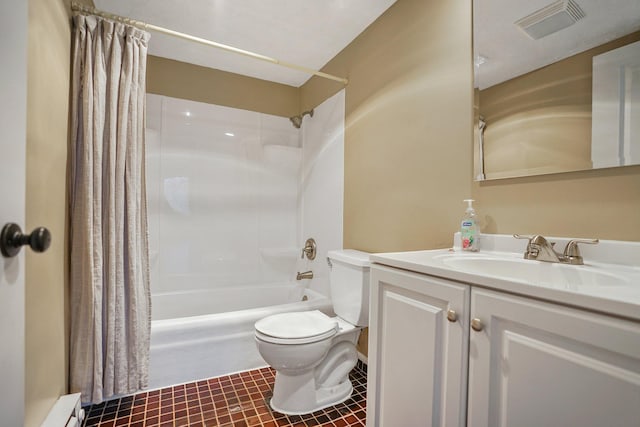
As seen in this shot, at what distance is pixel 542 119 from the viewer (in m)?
1.12

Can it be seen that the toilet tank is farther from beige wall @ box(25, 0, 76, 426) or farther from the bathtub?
beige wall @ box(25, 0, 76, 426)

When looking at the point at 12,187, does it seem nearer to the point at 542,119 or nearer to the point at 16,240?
the point at 16,240

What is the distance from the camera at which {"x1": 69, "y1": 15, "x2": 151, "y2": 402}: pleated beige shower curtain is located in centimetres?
137

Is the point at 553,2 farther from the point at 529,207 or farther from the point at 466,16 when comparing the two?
the point at 529,207

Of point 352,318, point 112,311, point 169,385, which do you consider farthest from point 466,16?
point 169,385

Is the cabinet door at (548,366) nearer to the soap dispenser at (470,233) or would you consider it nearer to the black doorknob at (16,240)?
the soap dispenser at (470,233)

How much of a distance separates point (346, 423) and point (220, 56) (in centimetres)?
270

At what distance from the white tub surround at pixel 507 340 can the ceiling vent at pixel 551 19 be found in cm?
79

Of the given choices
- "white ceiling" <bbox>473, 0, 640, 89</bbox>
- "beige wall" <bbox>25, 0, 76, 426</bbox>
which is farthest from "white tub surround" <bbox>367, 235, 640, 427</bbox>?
"beige wall" <bbox>25, 0, 76, 426</bbox>

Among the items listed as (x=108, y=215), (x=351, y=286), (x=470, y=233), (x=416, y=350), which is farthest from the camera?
(x=351, y=286)

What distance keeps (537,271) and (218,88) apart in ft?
8.86

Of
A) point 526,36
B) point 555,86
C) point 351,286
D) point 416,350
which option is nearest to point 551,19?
point 526,36

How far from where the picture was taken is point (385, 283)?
3.40 feet

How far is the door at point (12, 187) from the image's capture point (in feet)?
1.71
